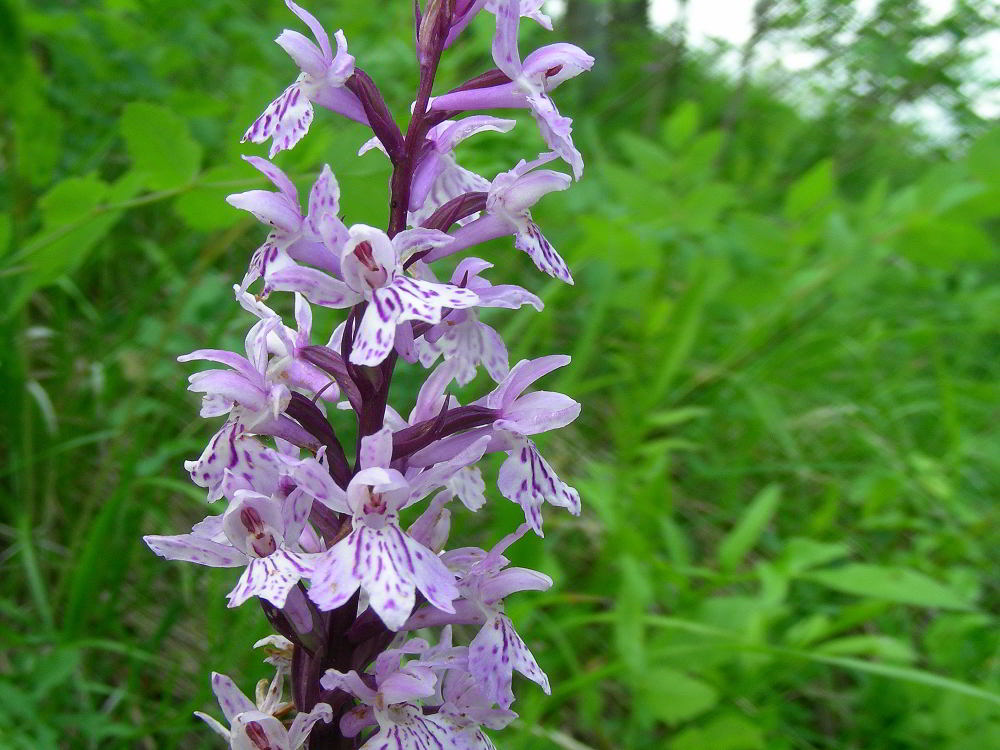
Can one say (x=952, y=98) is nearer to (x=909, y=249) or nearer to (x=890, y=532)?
(x=909, y=249)

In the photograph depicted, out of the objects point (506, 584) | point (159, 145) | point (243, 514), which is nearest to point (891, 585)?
point (506, 584)

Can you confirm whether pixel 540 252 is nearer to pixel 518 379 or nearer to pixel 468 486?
pixel 518 379

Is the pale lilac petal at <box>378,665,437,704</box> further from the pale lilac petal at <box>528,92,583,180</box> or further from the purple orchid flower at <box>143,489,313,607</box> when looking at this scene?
the pale lilac petal at <box>528,92,583,180</box>

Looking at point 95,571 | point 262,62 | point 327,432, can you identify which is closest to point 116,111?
point 262,62

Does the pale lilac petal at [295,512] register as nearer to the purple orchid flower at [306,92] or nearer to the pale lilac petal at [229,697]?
the pale lilac petal at [229,697]

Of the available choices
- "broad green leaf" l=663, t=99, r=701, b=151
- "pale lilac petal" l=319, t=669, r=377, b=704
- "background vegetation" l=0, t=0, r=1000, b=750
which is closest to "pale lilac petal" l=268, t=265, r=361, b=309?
"pale lilac petal" l=319, t=669, r=377, b=704
